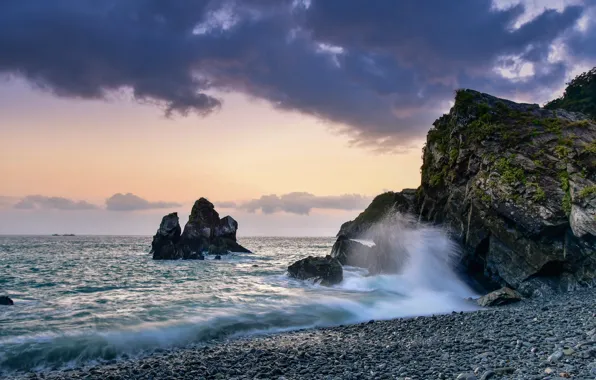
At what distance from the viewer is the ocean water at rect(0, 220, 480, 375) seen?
45.3 ft

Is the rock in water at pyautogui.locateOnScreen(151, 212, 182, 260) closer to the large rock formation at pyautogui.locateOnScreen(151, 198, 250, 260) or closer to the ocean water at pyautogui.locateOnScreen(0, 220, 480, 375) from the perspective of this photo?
the large rock formation at pyautogui.locateOnScreen(151, 198, 250, 260)

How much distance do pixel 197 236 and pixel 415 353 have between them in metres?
71.0

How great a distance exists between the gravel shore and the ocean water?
63.3 inches

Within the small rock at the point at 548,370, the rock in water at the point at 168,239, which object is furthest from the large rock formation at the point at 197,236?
the small rock at the point at 548,370

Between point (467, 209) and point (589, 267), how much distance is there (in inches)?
295

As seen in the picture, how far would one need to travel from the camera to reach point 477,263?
80.8ft

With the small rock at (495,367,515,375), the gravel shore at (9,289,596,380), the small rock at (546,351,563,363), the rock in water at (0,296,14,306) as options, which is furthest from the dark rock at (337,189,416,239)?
the small rock at (495,367,515,375)

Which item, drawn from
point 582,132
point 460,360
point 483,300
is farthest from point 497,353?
point 582,132

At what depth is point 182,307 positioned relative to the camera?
2011 centimetres

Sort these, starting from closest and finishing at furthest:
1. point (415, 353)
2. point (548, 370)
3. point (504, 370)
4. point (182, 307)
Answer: point (548, 370)
point (504, 370)
point (415, 353)
point (182, 307)

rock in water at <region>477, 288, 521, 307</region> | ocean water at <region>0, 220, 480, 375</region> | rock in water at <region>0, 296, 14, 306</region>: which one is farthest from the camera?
rock in water at <region>0, 296, 14, 306</region>

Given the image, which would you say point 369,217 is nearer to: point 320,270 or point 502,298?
point 320,270

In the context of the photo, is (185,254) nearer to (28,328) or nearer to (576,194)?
(28,328)

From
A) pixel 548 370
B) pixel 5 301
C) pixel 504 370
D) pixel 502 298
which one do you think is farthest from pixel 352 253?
pixel 548 370
